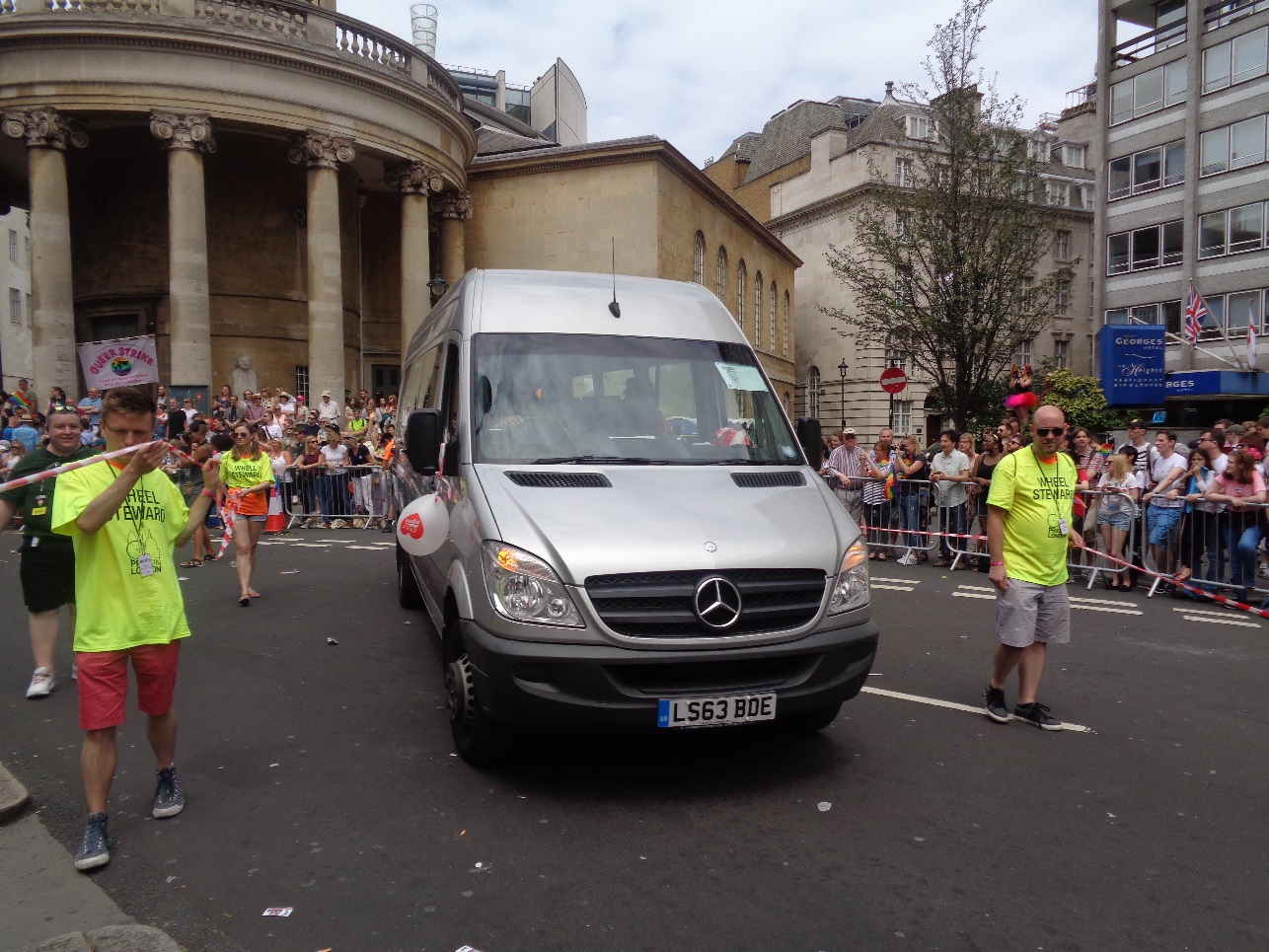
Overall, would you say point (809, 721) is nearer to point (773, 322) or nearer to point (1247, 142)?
point (1247, 142)

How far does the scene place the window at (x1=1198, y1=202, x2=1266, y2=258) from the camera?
126 feet

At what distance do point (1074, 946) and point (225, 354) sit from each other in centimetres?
2904

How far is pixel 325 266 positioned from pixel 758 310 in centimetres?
2540

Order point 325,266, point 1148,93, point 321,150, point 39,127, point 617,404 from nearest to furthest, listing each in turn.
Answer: point 617,404 < point 39,127 < point 321,150 < point 325,266 < point 1148,93

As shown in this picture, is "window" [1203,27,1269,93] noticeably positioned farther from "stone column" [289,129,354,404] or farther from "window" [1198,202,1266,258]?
"stone column" [289,129,354,404]

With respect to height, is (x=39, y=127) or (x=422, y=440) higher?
(x=39, y=127)

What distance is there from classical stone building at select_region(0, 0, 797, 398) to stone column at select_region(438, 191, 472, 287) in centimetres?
6

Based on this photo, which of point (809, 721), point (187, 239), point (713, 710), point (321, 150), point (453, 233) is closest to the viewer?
point (713, 710)

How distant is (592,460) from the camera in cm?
506

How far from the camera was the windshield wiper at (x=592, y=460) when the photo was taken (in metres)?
5.04

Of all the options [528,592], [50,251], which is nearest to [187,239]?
[50,251]

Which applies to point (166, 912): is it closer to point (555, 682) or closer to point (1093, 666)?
point (555, 682)

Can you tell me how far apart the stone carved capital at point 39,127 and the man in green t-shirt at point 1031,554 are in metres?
25.9

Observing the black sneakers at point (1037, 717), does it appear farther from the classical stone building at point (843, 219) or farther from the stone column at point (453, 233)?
the classical stone building at point (843, 219)
